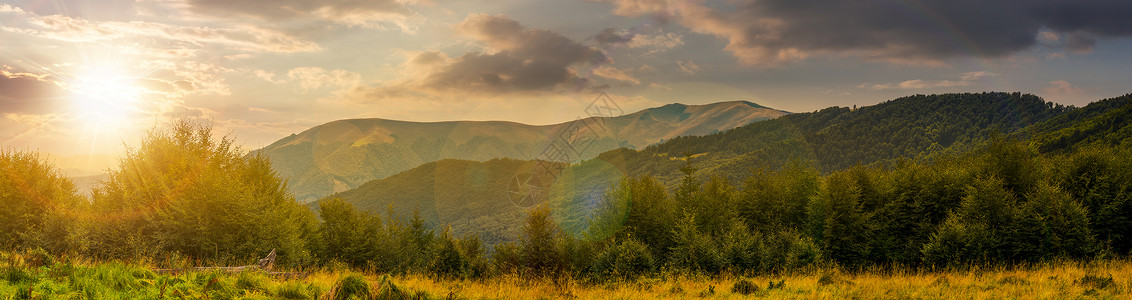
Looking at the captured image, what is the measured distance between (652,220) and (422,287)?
60.9 feet

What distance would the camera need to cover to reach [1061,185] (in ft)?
84.0

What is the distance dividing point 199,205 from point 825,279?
23.4 meters

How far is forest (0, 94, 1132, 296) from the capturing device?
19.2m

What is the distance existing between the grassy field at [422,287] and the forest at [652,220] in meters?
4.56

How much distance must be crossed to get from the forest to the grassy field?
180 inches

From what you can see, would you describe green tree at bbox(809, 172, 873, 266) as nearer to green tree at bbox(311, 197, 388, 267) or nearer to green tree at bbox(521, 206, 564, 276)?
green tree at bbox(521, 206, 564, 276)

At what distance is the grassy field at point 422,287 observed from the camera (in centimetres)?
855

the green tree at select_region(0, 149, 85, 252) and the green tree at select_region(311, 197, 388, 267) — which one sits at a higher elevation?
the green tree at select_region(0, 149, 85, 252)

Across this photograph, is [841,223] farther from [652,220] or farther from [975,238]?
[652,220]

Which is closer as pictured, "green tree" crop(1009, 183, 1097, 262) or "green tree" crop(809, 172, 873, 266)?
"green tree" crop(1009, 183, 1097, 262)

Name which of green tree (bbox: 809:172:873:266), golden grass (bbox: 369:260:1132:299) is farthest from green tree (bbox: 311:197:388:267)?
green tree (bbox: 809:172:873:266)

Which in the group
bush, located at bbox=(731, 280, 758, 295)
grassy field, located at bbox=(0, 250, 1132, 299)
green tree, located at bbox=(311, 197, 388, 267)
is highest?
grassy field, located at bbox=(0, 250, 1132, 299)

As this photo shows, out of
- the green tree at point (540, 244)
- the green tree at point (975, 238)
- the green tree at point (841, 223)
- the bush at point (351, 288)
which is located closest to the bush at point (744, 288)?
the bush at point (351, 288)

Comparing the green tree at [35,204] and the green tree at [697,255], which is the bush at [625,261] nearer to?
the green tree at [697,255]
